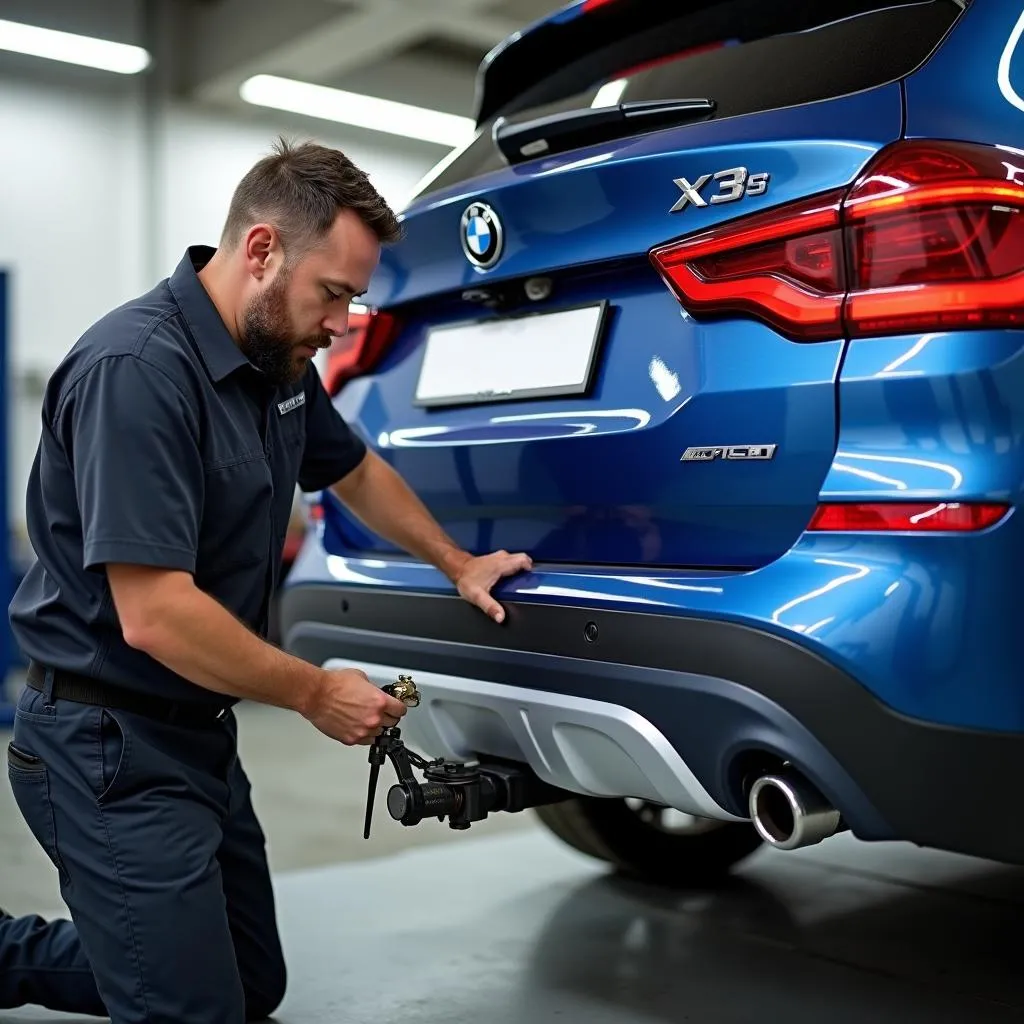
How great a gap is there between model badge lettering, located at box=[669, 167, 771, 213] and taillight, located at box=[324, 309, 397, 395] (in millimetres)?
703

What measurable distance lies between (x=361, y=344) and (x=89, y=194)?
7.63m

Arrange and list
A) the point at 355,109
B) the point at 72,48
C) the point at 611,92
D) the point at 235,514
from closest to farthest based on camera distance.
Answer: the point at 235,514 < the point at 611,92 < the point at 72,48 < the point at 355,109

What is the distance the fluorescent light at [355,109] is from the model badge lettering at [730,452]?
8.04 m

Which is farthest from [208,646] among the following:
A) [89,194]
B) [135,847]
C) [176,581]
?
[89,194]

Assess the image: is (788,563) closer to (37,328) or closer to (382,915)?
(382,915)

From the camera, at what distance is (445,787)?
1.90 m

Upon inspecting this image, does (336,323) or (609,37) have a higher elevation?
(609,37)

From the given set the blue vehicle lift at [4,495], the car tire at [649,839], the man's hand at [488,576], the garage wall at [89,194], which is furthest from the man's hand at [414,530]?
the garage wall at [89,194]

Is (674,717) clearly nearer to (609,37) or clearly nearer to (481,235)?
(481,235)

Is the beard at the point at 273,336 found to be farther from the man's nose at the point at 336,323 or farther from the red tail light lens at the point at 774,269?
the red tail light lens at the point at 774,269

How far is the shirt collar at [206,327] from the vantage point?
187 cm

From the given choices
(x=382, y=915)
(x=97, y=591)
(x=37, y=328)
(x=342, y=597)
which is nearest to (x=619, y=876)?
(x=382, y=915)

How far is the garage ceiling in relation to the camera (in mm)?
8023

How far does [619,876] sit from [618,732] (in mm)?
1344
